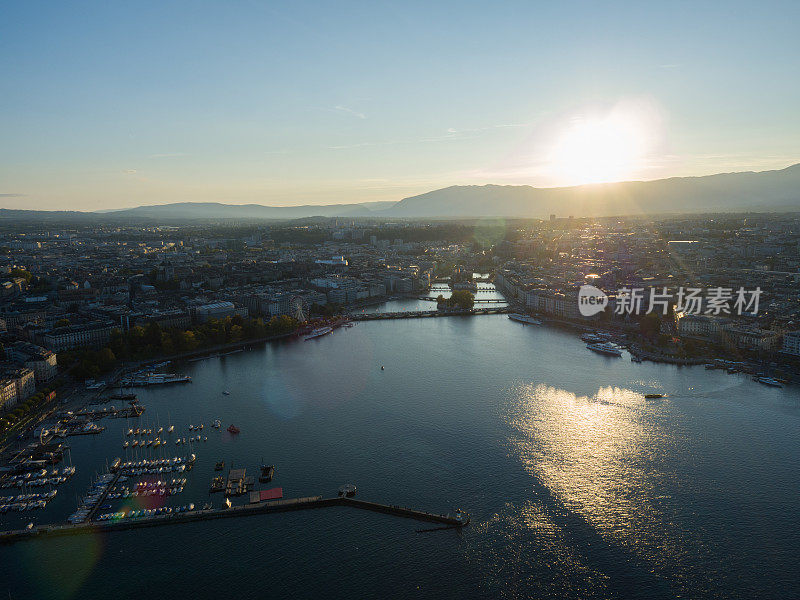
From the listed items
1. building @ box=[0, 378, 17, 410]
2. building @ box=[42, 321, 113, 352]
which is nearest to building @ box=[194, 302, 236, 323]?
building @ box=[42, 321, 113, 352]

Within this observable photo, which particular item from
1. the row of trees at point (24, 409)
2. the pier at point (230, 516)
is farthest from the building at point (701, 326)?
the row of trees at point (24, 409)

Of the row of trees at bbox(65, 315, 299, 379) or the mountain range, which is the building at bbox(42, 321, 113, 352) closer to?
the row of trees at bbox(65, 315, 299, 379)

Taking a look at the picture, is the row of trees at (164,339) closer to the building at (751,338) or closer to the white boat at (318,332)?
the white boat at (318,332)

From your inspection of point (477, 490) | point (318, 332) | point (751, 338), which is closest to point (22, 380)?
point (318, 332)

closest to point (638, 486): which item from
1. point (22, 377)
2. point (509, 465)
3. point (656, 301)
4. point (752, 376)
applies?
point (509, 465)

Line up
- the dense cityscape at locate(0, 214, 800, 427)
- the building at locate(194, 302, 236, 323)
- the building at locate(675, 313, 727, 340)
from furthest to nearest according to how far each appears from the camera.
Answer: the building at locate(194, 302, 236, 323), the building at locate(675, 313, 727, 340), the dense cityscape at locate(0, 214, 800, 427)

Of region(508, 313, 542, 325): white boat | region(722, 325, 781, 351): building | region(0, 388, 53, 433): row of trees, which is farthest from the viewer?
region(508, 313, 542, 325): white boat

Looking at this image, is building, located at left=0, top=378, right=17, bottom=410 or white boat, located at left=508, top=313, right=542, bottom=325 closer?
building, located at left=0, top=378, right=17, bottom=410
